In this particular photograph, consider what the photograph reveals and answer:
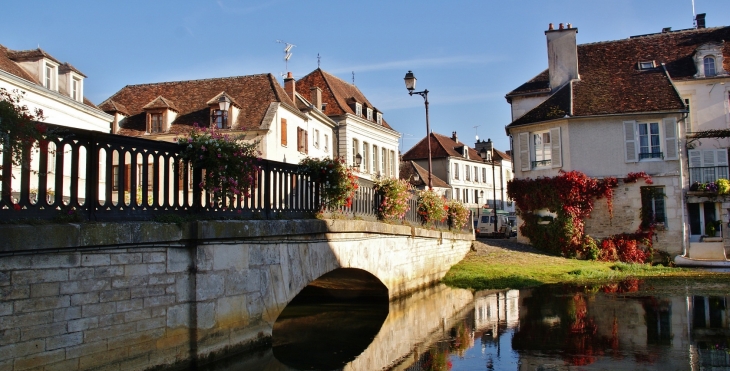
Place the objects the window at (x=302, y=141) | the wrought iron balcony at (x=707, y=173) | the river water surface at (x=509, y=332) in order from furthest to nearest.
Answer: the window at (x=302, y=141) < the wrought iron balcony at (x=707, y=173) < the river water surface at (x=509, y=332)

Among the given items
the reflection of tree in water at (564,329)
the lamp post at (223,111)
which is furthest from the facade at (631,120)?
the lamp post at (223,111)

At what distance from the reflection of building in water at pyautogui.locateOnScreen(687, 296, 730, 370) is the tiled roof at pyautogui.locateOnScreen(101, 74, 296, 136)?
20170 mm

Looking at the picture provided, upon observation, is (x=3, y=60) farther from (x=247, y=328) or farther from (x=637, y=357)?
(x=637, y=357)

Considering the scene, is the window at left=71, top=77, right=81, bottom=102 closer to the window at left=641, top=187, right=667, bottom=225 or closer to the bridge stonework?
the bridge stonework

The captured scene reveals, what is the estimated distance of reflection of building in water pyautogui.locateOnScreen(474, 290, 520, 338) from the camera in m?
11.6

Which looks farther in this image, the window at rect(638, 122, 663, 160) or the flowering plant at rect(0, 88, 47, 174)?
the window at rect(638, 122, 663, 160)

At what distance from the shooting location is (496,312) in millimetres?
13383

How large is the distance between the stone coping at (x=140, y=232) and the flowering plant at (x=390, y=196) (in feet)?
10.9

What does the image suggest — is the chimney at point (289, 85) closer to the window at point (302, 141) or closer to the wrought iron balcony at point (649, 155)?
the window at point (302, 141)

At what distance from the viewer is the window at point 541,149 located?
26494 mm

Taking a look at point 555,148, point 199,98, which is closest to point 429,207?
point 555,148

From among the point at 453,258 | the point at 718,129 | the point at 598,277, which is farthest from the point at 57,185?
the point at 718,129

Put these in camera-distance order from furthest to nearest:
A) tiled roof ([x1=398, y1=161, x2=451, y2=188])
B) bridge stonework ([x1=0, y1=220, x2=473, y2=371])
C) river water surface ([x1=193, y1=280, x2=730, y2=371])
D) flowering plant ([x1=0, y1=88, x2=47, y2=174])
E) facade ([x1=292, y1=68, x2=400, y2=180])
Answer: tiled roof ([x1=398, y1=161, x2=451, y2=188])
facade ([x1=292, y1=68, x2=400, y2=180])
river water surface ([x1=193, y1=280, x2=730, y2=371])
bridge stonework ([x1=0, y1=220, x2=473, y2=371])
flowering plant ([x1=0, y1=88, x2=47, y2=174])

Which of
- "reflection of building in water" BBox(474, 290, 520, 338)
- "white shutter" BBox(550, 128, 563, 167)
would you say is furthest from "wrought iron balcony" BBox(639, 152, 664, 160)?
"reflection of building in water" BBox(474, 290, 520, 338)
